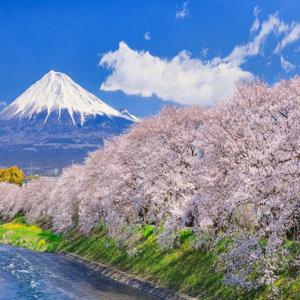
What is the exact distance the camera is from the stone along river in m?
36.0

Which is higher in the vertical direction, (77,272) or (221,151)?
(221,151)

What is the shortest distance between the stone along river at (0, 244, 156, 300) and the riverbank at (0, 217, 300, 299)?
200 centimetres

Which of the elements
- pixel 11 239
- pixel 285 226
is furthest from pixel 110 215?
pixel 11 239

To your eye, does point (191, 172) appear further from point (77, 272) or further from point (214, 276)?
point (77, 272)

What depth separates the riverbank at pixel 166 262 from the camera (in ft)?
93.8

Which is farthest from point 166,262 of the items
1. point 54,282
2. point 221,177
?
point 221,177

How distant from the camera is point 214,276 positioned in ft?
105

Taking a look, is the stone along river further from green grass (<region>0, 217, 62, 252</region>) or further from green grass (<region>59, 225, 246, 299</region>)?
green grass (<region>0, 217, 62, 252</region>)

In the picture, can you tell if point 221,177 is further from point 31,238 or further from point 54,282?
point 31,238

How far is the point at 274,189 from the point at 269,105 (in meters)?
9.92

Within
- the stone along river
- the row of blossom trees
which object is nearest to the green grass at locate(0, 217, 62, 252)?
the stone along river

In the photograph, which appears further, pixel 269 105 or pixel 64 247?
→ pixel 64 247

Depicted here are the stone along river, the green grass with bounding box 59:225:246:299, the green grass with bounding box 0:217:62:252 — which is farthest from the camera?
the green grass with bounding box 0:217:62:252

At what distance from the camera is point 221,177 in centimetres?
3086
